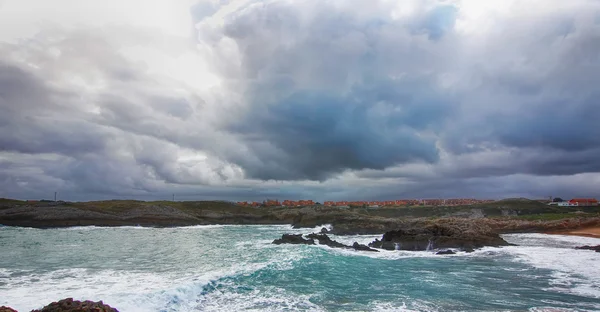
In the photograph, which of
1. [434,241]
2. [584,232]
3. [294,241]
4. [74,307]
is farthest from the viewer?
[584,232]

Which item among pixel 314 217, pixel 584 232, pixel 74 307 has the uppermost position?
pixel 74 307

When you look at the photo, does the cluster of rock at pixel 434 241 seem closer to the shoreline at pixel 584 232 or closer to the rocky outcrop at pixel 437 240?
the rocky outcrop at pixel 437 240

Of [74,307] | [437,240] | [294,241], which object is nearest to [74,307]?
[74,307]

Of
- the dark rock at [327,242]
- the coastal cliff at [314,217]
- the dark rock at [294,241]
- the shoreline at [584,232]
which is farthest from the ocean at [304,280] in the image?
the coastal cliff at [314,217]

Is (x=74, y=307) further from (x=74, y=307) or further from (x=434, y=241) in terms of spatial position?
(x=434, y=241)

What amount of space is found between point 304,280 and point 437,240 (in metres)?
18.3

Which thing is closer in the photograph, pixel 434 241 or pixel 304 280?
pixel 304 280

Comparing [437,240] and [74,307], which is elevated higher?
[74,307]

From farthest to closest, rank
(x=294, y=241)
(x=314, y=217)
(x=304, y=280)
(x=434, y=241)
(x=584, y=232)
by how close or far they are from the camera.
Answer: (x=314, y=217), (x=584, y=232), (x=294, y=241), (x=434, y=241), (x=304, y=280)

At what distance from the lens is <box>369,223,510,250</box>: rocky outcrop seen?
105 ft

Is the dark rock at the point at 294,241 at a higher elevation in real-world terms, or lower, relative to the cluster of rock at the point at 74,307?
lower

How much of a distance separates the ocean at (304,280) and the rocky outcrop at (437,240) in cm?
344

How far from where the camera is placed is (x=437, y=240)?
106 ft

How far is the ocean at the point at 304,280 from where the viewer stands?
13.4 meters
